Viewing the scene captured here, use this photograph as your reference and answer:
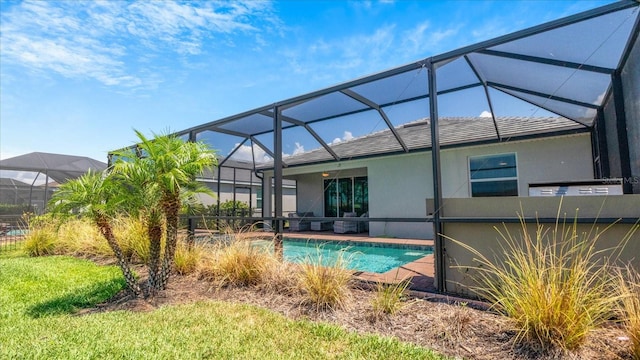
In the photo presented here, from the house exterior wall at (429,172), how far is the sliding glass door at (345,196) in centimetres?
126

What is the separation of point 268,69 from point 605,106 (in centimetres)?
975

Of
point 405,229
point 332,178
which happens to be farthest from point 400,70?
point 332,178

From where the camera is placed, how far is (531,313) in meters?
2.97

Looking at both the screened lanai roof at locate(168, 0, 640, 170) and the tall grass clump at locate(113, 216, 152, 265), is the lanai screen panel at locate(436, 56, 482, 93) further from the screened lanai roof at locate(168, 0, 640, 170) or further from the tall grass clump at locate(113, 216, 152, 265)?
the tall grass clump at locate(113, 216, 152, 265)

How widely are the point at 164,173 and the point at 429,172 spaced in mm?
9855

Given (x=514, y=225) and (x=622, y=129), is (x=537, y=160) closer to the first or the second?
(x=622, y=129)

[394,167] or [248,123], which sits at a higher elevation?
[248,123]

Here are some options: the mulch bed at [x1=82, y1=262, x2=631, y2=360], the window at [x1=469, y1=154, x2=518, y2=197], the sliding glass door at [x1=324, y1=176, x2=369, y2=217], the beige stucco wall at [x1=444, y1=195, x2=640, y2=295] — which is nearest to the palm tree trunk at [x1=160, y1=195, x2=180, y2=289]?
the mulch bed at [x1=82, y1=262, x2=631, y2=360]

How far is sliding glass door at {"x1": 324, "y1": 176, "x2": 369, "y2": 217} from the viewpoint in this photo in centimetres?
1642

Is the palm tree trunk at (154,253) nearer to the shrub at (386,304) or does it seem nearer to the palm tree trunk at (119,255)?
the palm tree trunk at (119,255)

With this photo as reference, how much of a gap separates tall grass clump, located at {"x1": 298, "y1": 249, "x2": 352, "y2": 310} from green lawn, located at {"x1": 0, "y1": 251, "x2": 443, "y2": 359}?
54 cm

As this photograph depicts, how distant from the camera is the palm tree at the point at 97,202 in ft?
16.2

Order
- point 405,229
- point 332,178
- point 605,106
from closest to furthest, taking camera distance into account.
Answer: point 605,106
point 405,229
point 332,178

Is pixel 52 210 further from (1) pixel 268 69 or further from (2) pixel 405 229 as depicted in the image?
(2) pixel 405 229
